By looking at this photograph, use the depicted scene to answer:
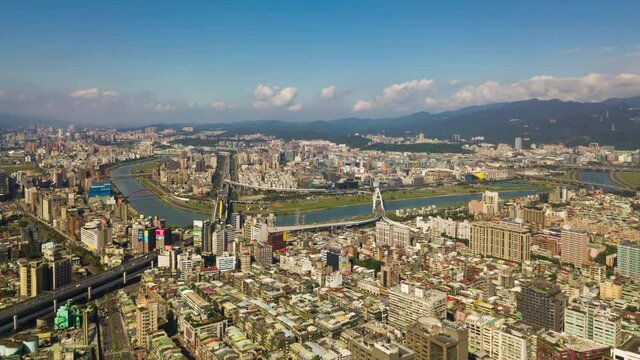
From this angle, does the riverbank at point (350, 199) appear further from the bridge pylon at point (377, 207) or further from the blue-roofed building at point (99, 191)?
the blue-roofed building at point (99, 191)

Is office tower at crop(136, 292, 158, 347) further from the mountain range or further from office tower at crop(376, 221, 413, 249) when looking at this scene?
the mountain range

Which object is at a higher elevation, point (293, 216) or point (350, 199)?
point (350, 199)

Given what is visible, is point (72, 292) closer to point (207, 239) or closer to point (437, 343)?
point (207, 239)

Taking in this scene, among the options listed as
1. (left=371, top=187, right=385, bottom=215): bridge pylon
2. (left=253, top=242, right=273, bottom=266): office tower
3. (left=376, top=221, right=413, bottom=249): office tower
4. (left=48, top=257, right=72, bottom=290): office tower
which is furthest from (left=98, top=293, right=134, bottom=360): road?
(left=371, top=187, right=385, bottom=215): bridge pylon

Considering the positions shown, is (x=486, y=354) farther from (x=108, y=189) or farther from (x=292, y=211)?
(x=108, y=189)

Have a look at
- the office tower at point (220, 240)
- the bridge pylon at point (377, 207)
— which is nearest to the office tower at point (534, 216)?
the bridge pylon at point (377, 207)

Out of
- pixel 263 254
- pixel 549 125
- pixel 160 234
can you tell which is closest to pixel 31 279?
pixel 160 234

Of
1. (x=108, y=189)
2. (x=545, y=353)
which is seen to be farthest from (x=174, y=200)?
(x=545, y=353)
